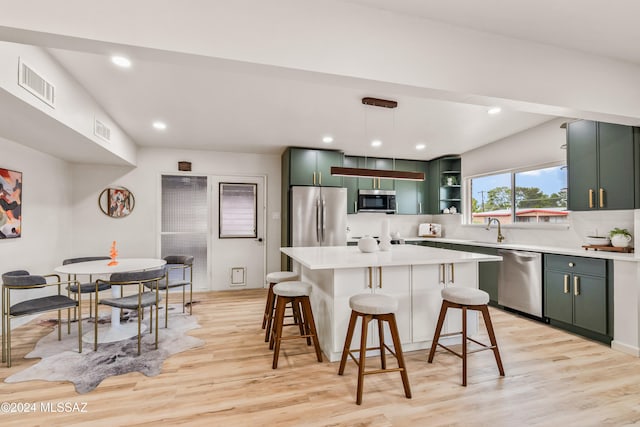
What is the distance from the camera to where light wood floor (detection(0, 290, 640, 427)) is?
1874mm

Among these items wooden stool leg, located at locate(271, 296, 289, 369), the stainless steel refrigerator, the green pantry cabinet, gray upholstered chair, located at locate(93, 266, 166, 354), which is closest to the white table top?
gray upholstered chair, located at locate(93, 266, 166, 354)

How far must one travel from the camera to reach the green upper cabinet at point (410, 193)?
601cm

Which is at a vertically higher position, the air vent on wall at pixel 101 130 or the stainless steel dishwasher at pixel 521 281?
the air vent on wall at pixel 101 130

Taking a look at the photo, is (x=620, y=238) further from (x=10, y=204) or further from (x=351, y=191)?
(x=10, y=204)

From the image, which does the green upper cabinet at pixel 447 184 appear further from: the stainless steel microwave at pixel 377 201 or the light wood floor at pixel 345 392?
the light wood floor at pixel 345 392

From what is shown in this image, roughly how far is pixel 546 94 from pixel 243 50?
2.17 meters

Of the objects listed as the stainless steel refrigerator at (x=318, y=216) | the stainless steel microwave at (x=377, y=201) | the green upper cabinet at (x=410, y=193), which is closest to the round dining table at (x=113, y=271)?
the stainless steel refrigerator at (x=318, y=216)

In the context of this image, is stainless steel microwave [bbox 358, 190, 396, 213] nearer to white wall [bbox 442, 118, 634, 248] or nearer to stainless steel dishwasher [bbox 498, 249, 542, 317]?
white wall [bbox 442, 118, 634, 248]

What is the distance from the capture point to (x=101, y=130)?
343cm

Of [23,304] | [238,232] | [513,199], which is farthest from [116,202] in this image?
[513,199]

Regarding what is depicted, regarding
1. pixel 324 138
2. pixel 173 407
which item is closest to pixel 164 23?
pixel 173 407

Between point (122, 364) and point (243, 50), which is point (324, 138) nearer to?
point (243, 50)

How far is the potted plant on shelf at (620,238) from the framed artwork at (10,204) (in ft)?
21.0

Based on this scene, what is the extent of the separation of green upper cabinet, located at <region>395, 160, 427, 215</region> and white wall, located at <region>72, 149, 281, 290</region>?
2370mm
